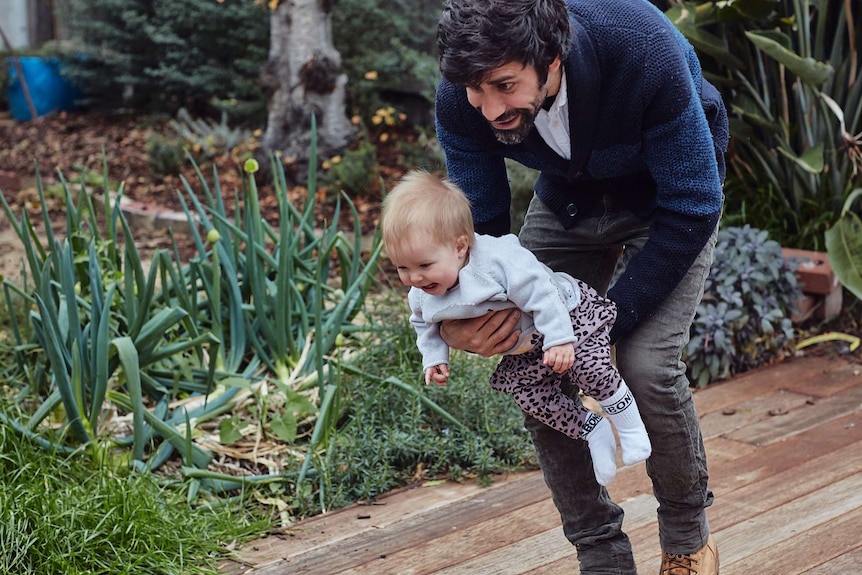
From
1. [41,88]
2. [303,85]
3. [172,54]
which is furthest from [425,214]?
[41,88]

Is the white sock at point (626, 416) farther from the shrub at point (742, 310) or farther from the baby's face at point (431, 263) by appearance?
the shrub at point (742, 310)

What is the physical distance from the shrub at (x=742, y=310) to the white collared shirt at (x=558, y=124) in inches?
79.8

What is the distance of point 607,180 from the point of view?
2250 mm

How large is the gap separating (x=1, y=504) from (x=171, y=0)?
22.0 feet

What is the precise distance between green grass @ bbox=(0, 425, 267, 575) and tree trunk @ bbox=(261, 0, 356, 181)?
13.8ft

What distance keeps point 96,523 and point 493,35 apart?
63.0 inches

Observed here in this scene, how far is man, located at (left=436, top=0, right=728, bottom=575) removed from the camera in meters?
1.92

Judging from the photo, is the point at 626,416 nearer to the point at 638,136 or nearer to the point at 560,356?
the point at 560,356

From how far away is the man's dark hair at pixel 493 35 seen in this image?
185 cm

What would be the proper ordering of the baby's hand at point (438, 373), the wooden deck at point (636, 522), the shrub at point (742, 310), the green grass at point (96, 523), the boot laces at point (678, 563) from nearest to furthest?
the baby's hand at point (438, 373), the boot laces at point (678, 563), the green grass at point (96, 523), the wooden deck at point (636, 522), the shrub at point (742, 310)

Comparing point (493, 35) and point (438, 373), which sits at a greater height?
point (493, 35)

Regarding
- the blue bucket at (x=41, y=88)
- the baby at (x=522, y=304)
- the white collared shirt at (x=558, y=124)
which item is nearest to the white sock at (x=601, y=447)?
the baby at (x=522, y=304)

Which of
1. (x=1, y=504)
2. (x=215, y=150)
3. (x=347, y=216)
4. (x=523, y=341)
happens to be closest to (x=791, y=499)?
(x=523, y=341)

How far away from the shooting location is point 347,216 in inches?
254
